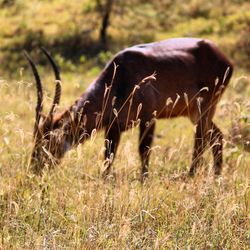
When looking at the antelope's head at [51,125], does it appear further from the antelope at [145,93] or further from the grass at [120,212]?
the grass at [120,212]

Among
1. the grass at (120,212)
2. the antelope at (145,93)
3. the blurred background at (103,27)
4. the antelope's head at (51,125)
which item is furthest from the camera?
the blurred background at (103,27)

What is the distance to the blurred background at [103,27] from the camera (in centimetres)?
1319

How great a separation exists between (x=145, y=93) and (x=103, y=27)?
860cm

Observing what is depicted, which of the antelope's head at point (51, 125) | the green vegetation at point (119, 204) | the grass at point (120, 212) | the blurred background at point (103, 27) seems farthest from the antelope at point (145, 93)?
the blurred background at point (103, 27)

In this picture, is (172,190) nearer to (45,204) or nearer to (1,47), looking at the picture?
(45,204)

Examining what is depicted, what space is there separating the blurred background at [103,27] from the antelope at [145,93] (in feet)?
20.9

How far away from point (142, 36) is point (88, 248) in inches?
444

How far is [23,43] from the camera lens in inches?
548

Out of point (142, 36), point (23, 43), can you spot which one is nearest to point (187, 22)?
point (142, 36)

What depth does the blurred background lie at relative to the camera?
13.2 meters

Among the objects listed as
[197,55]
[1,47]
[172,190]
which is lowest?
[1,47]

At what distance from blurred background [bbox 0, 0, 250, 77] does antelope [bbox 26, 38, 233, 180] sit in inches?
250

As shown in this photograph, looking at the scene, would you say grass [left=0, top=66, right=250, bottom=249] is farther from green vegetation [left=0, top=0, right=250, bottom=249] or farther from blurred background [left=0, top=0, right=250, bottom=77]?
blurred background [left=0, top=0, right=250, bottom=77]

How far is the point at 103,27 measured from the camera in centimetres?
1407
